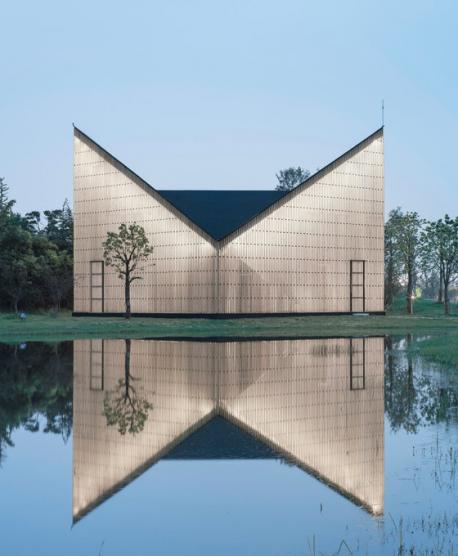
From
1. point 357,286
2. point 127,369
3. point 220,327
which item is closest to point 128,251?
point 220,327

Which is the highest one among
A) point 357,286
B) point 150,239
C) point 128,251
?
point 150,239

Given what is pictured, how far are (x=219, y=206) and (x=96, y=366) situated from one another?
4729cm

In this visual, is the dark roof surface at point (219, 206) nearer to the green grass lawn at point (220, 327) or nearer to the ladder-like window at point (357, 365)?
the green grass lawn at point (220, 327)

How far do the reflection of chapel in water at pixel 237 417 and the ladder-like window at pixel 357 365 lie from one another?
0.03m

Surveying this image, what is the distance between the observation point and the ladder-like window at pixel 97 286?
71562mm

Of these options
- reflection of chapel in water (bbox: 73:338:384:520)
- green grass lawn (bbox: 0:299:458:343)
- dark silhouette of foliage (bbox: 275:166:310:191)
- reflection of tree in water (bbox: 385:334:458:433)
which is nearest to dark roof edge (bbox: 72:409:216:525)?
reflection of chapel in water (bbox: 73:338:384:520)

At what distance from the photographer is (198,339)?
4219 centimetres

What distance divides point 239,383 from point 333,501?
11613mm

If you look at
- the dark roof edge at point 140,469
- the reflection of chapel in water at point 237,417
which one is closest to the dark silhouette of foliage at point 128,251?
the reflection of chapel in water at point 237,417

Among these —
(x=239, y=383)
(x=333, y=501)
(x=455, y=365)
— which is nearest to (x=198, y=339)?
(x=455, y=365)

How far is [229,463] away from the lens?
472 inches

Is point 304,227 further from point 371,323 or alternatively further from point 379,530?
point 379,530

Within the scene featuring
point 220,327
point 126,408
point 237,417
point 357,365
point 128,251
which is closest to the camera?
point 237,417

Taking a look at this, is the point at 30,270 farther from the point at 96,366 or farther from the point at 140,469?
the point at 140,469
